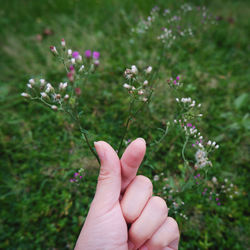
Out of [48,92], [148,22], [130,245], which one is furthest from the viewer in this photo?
Result: [148,22]

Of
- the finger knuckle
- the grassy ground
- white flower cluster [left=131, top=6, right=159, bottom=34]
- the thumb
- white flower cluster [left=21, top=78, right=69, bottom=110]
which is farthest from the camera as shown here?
white flower cluster [left=131, top=6, right=159, bottom=34]

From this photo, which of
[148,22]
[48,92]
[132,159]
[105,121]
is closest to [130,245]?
[132,159]

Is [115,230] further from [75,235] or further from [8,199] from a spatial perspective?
[8,199]

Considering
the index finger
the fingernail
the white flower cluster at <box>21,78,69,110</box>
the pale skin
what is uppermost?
the white flower cluster at <box>21,78,69,110</box>

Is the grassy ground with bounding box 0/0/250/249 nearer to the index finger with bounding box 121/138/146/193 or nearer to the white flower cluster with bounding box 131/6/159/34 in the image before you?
the index finger with bounding box 121/138/146/193

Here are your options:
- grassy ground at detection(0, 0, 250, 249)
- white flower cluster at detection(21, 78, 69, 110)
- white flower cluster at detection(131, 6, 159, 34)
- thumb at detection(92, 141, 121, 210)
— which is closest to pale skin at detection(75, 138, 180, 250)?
thumb at detection(92, 141, 121, 210)

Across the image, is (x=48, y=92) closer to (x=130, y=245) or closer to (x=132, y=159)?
(x=132, y=159)

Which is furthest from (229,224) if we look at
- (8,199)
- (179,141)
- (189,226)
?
(8,199)

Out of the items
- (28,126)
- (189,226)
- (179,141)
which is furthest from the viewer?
(28,126)
